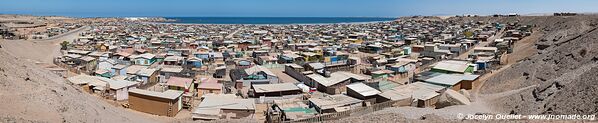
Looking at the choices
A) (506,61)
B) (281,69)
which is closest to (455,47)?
(506,61)

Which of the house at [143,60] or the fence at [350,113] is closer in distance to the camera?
the fence at [350,113]

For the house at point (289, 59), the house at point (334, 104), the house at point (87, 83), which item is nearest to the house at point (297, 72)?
the house at point (289, 59)

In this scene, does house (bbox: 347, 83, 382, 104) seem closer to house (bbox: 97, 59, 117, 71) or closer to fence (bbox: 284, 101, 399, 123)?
fence (bbox: 284, 101, 399, 123)

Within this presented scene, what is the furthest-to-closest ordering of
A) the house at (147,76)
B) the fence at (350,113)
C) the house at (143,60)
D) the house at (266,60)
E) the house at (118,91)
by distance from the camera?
1. the house at (266,60)
2. the house at (143,60)
3. the house at (147,76)
4. the house at (118,91)
5. the fence at (350,113)

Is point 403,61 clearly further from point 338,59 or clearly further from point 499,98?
point 499,98

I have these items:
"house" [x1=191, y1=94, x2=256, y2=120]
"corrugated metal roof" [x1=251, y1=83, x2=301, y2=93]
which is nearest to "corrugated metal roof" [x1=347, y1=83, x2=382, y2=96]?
"corrugated metal roof" [x1=251, y1=83, x2=301, y2=93]

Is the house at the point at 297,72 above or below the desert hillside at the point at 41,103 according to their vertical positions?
below

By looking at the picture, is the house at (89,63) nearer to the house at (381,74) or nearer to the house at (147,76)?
the house at (147,76)
